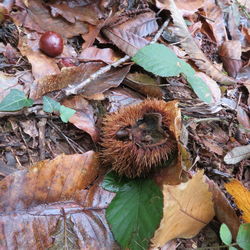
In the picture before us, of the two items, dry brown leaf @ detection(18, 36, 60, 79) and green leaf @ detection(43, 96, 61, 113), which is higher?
dry brown leaf @ detection(18, 36, 60, 79)

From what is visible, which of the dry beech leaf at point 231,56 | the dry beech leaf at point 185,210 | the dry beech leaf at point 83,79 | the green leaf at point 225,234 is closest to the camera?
the dry beech leaf at point 185,210

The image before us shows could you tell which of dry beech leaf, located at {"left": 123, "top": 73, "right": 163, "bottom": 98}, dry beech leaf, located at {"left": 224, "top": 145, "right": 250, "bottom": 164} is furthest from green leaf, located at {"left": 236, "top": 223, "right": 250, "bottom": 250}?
dry beech leaf, located at {"left": 123, "top": 73, "right": 163, "bottom": 98}

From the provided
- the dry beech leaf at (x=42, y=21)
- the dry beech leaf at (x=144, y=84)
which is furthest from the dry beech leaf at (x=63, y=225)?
the dry beech leaf at (x=42, y=21)

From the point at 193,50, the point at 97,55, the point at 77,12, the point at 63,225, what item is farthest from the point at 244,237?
the point at 77,12

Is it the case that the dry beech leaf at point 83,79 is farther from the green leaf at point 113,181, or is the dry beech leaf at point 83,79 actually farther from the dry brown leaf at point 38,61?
the green leaf at point 113,181

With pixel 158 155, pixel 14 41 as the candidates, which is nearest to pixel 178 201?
pixel 158 155

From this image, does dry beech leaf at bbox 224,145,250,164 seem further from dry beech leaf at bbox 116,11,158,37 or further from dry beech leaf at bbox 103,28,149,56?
dry beech leaf at bbox 116,11,158,37
